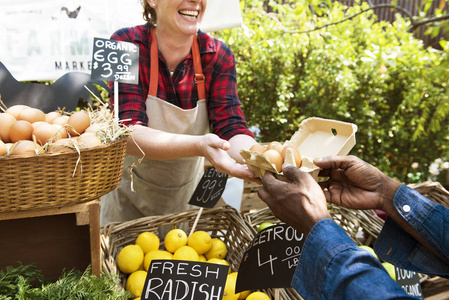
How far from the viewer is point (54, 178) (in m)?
1.15

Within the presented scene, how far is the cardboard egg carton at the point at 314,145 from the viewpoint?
1.36 m

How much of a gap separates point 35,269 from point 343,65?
379 centimetres

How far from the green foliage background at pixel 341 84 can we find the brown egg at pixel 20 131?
3.03 m

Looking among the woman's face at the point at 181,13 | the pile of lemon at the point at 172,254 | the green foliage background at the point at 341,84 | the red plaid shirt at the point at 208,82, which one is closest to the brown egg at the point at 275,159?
the pile of lemon at the point at 172,254

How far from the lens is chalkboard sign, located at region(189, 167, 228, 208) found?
5.98 feet

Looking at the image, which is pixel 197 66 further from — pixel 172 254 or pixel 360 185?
pixel 360 185

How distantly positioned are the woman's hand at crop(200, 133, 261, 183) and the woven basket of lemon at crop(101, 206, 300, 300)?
32 centimetres

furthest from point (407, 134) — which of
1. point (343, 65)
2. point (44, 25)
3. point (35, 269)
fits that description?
point (35, 269)

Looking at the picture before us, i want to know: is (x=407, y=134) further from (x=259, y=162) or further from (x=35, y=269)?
(x=35, y=269)

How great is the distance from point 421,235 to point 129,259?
1.10 metres

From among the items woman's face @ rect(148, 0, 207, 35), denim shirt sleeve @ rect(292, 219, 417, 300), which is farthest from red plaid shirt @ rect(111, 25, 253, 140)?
denim shirt sleeve @ rect(292, 219, 417, 300)

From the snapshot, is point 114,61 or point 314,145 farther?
point 314,145

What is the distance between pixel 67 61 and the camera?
9.79 feet

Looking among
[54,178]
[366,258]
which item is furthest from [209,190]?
[366,258]
